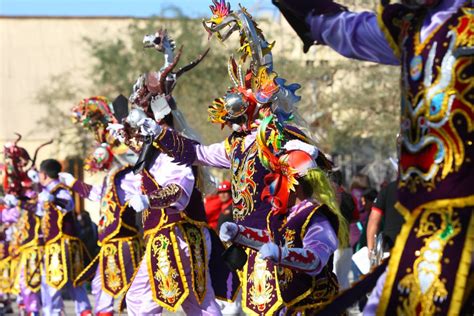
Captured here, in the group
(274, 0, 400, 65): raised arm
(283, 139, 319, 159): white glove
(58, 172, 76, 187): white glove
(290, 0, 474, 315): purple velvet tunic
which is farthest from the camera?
(58, 172, 76, 187): white glove

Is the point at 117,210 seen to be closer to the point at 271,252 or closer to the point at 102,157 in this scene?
the point at 102,157

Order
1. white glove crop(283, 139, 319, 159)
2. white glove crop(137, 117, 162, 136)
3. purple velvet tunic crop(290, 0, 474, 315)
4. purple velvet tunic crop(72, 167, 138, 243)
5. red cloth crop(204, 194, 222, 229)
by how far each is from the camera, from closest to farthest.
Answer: purple velvet tunic crop(290, 0, 474, 315) < white glove crop(283, 139, 319, 159) < white glove crop(137, 117, 162, 136) < purple velvet tunic crop(72, 167, 138, 243) < red cloth crop(204, 194, 222, 229)

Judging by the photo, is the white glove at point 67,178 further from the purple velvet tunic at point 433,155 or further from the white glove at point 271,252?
the purple velvet tunic at point 433,155

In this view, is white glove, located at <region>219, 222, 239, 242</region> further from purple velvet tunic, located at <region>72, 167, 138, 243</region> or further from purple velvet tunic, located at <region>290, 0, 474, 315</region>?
purple velvet tunic, located at <region>72, 167, 138, 243</region>

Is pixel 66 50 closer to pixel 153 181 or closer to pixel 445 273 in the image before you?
pixel 153 181

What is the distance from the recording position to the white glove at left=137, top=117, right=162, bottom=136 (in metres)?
7.65

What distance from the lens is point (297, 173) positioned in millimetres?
5961

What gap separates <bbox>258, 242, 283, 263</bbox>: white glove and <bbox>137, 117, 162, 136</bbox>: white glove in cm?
251

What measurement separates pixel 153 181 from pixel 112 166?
3072 mm

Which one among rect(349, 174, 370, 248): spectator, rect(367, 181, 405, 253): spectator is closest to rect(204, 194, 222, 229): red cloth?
rect(349, 174, 370, 248): spectator

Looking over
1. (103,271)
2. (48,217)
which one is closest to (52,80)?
(48,217)

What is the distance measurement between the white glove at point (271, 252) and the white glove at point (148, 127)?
8.23ft

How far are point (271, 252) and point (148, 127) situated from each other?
2.62 meters

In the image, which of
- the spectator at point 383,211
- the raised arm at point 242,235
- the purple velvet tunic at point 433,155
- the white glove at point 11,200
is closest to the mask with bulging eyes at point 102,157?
the white glove at point 11,200
